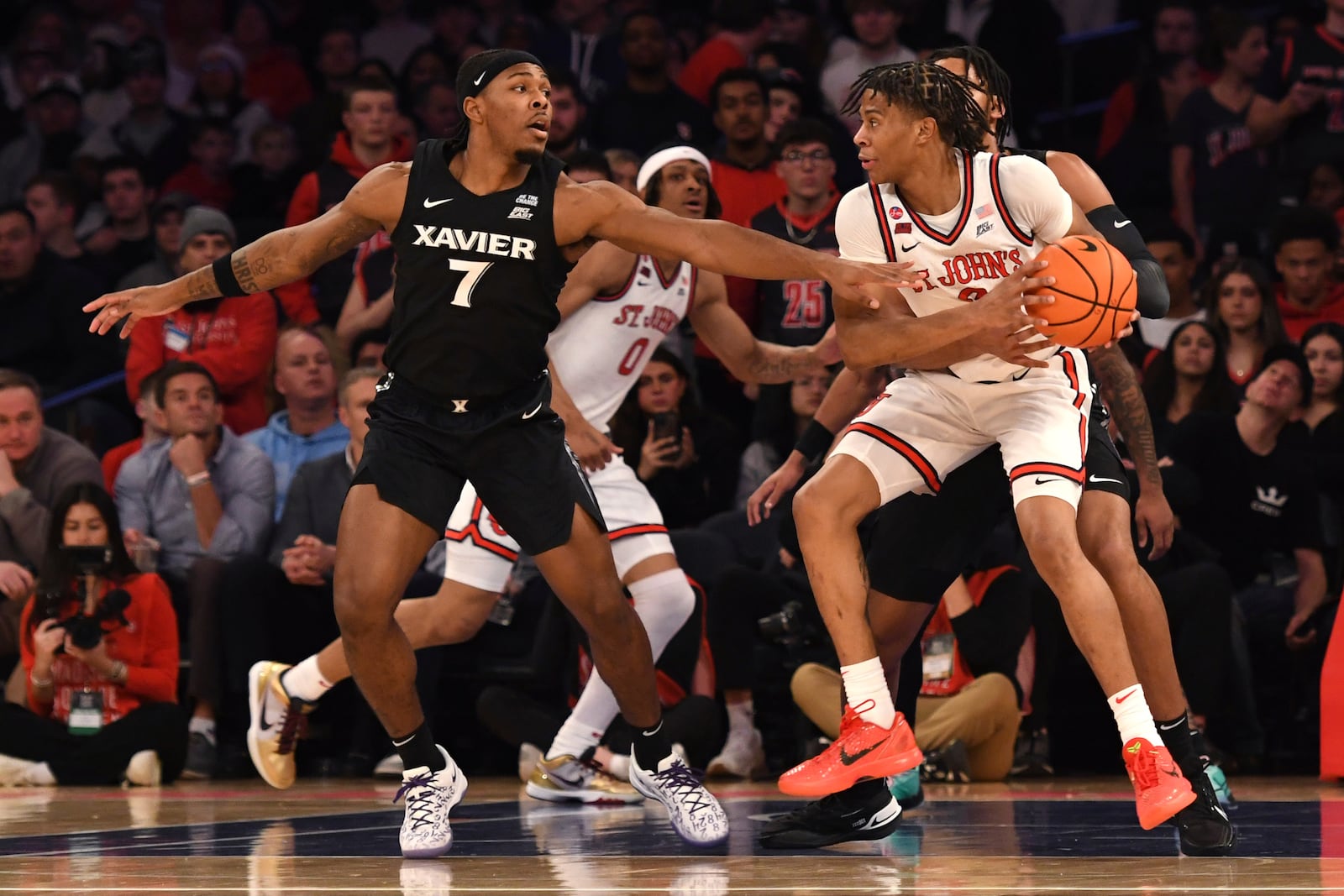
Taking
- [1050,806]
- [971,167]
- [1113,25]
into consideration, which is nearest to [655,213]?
[971,167]

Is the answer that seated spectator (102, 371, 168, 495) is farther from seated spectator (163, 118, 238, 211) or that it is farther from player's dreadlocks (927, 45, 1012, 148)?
player's dreadlocks (927, 45, 1012, 148)

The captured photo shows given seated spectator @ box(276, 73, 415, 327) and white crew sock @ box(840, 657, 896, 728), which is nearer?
white crew sock @ box(840, 657, 896, 728)

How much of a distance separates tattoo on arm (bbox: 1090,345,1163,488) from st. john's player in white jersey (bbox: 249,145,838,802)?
133cm

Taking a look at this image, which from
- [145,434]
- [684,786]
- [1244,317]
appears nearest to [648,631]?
[684,786]

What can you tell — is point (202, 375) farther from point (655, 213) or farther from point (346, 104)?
point (655, 213)

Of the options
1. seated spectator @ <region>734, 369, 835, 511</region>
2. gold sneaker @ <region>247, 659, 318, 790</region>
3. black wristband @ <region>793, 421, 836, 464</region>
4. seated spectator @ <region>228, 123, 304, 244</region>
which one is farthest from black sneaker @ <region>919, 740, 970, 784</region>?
seated spectator @ <region>228, 123, 304, 244</region>

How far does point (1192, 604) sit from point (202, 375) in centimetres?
456

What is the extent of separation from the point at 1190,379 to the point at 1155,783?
4259 millimetres

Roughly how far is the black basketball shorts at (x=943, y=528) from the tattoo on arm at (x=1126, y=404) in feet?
1.00

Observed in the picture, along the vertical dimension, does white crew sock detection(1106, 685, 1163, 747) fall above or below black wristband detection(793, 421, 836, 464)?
below

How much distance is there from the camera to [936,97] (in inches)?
205

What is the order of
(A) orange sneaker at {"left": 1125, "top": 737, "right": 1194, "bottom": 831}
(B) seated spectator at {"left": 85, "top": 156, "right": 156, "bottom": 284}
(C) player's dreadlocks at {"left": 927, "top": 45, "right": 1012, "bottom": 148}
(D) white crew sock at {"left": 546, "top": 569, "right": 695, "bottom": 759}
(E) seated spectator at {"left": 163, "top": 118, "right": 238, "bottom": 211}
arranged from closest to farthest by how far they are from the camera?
(A) orange sneaker at {"left": 1125, "top": 737, "right": 1194, "bottom": 831}, (C) player's dreadlocks at {"left": 927, "top": 45, "right": 1012, "bottom": 148}, (D) white crew sock at {"left": 546, "top": 569, "right": 695, "bottom": 759}, (B) seated spectator at {"left": 85, "top": 156, "right": 156, "bottom": 284}, (E) seated spectator at {"left": 163, "top": 118, "right": 238, "bottom": 211}

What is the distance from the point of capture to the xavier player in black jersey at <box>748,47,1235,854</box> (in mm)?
5227

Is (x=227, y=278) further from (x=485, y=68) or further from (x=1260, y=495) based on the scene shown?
(x=1260, y=495)
